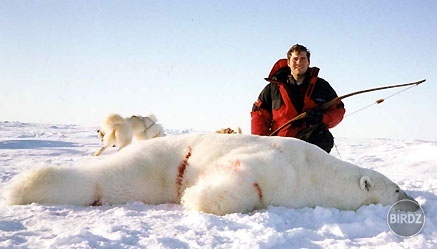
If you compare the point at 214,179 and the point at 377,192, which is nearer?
the point at 214,179

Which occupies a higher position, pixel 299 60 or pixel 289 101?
pixel 299 60

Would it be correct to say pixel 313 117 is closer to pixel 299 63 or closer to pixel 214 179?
pixel 299 63

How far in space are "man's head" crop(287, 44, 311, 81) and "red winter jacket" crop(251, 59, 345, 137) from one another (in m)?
0.12

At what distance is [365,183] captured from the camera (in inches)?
149

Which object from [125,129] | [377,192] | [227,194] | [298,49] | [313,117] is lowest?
[377,192]

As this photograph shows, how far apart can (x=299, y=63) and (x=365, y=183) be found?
2.64m

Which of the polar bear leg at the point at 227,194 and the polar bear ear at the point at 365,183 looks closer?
the polar bear leg at the point at 227,194

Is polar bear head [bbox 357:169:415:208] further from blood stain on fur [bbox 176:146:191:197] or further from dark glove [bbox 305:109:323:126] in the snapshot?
dark glove [bbox 305:109:323:126]

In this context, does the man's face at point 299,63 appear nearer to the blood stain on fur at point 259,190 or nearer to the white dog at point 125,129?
the blood stain on fur at point 259,190

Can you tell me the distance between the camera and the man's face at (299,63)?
6.01 meters

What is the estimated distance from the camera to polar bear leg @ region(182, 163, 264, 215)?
3.25 meters

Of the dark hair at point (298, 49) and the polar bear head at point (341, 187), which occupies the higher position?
the dark hair at point (298, 49)

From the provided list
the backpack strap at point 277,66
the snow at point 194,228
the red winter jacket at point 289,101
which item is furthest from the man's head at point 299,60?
the snow at point 194,228

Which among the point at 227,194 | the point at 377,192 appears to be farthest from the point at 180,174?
the point at 377,192
